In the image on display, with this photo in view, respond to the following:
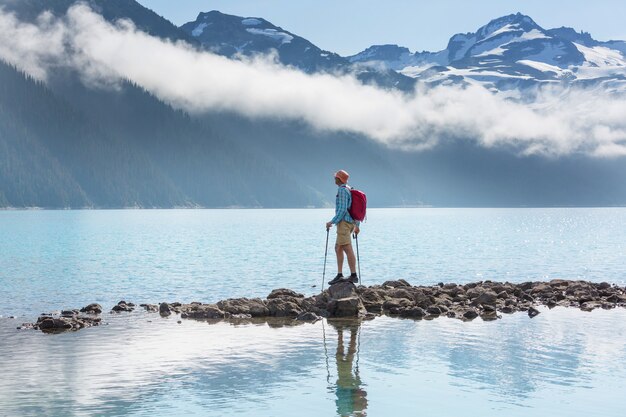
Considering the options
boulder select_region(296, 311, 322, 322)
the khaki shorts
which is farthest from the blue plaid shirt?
boulder select_region(296, 311, 322, 322)

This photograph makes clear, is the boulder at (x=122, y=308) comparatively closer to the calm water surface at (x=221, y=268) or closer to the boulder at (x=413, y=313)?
the calm water surface at (x=221, y=268)

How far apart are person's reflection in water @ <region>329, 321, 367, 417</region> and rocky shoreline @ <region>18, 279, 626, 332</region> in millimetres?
4153

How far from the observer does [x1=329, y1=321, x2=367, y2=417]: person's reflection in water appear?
13102 mm

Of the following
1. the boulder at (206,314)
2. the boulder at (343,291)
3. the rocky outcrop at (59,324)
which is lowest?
the rocky outcrop at (59,324)

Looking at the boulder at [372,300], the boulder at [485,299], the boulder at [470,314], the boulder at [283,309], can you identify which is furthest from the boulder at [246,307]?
the boulder at [485,299]

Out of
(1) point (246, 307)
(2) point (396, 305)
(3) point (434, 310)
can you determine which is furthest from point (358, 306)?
(1) point (246, 307)

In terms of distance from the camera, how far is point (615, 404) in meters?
13.4

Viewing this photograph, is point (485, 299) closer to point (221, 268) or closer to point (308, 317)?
point (308, 317)

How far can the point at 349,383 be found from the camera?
14.9 meters

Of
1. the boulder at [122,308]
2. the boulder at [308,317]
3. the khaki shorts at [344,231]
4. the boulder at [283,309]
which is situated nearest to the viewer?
the boulder at [308,317]

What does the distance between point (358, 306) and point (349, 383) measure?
9.85 metres

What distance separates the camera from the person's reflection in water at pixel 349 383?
13.1 m

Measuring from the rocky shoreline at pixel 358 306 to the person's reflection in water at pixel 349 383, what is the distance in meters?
4.15

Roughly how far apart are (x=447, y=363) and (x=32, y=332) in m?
11.8
